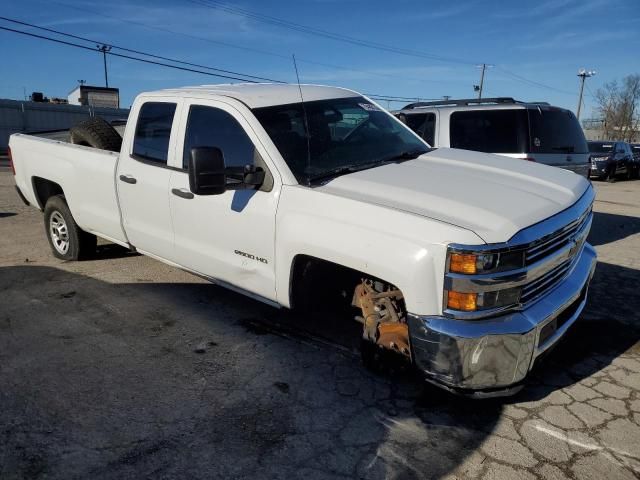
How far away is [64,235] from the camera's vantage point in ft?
19.5

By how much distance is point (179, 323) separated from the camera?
425 centimetres

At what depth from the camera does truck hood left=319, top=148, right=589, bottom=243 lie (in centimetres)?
270

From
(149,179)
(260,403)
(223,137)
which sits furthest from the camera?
(149,179)

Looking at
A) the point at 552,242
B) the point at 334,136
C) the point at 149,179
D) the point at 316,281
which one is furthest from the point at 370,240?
the point at 149,179

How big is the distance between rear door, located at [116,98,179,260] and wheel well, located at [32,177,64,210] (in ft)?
6.08

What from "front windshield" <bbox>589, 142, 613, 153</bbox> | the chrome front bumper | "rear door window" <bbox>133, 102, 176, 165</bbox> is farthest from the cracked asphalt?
"front windshield" <bbox>589, 142, 613, 153</bbox>

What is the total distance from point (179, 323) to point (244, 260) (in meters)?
1.05

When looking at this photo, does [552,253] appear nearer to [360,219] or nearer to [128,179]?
[360,219]

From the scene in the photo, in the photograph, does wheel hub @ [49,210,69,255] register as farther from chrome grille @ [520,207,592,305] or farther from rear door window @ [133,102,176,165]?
chrome grille @ [520,207,592,305]

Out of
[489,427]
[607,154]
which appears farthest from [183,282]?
[607,154]

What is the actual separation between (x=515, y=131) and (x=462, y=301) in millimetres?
4756

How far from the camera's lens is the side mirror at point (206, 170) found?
3.12 meters

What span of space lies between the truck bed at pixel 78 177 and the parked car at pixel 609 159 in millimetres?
19569

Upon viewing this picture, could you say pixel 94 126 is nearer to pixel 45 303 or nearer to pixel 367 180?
pixel 45 303
